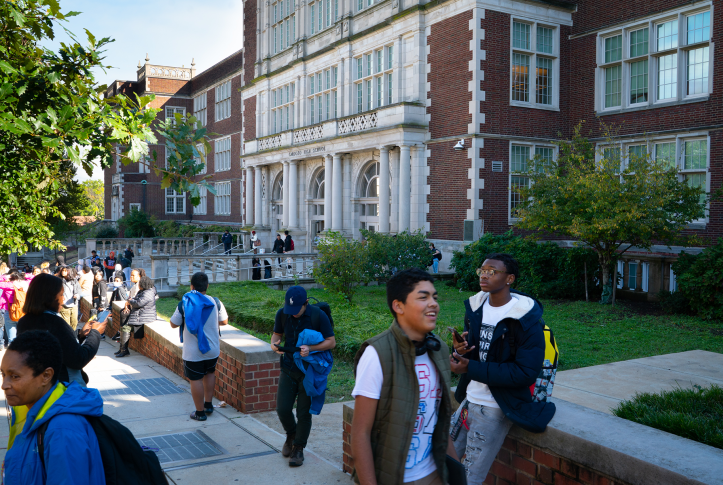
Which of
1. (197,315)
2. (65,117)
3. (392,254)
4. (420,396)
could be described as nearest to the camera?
(420,396)

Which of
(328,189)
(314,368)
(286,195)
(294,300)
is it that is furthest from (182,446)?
(286,195)

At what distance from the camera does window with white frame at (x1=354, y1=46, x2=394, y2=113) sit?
24234 millimetres

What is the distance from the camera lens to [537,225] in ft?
52.1

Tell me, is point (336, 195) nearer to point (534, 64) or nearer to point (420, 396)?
point (534, 64)

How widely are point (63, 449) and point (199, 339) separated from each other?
459cm

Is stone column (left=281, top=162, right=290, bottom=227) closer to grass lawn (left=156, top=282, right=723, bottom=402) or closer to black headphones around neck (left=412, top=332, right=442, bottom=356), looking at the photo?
grass lawn (left=156, top=282, right=723, bottom=402)

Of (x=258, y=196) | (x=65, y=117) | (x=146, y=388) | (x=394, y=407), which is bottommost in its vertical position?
(x=146, y=388)

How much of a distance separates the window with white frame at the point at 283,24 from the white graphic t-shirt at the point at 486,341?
97.0 feet

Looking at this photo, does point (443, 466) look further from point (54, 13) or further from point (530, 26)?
point (530, 26)

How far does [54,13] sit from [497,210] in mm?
17047

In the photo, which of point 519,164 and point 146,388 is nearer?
point 146,388

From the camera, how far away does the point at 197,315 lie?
684 centimetres

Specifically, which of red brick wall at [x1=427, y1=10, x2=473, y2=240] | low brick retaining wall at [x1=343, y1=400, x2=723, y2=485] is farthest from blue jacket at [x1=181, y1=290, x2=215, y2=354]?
red brick wall at [x1=427, y1=10, x2=473, y2=240]

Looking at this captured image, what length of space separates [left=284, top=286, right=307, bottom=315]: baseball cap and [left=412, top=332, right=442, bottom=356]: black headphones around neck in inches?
104
